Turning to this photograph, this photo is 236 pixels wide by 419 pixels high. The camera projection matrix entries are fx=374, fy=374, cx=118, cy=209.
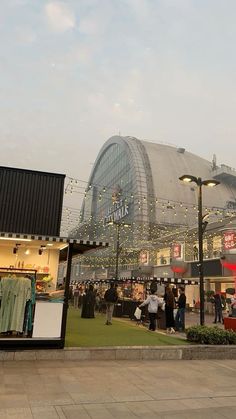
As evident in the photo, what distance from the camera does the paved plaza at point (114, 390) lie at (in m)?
5.07

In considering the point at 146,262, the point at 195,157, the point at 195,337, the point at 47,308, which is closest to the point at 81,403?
the point at 47,308

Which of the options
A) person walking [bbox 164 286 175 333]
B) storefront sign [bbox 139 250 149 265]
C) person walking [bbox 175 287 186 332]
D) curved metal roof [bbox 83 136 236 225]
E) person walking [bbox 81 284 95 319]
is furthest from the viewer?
curved metal roof [bbox 83 136 236 225]

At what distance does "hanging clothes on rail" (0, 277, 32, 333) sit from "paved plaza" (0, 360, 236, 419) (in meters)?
1.20

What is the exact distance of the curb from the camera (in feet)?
27.6

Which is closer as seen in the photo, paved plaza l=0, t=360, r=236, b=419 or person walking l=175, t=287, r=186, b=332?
paved plaza l=0, t=360, r=236, b=419

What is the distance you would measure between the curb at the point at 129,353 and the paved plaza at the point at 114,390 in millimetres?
292

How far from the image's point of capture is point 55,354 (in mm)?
8492

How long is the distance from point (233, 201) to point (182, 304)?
69.4 metres

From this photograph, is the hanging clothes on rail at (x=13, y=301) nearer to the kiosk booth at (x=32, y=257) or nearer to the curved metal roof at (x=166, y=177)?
the kiosk booth at (x=32, y=257)

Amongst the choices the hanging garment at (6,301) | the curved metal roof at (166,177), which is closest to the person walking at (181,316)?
the hanging garment at (6,301)

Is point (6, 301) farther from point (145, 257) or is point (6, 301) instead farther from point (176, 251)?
point (145, 257)

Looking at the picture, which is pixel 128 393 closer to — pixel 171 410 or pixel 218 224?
pixel 171 410

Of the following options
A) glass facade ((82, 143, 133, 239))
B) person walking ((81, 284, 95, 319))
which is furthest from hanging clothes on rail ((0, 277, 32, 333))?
glass facade ((82, 143, 133, 239))

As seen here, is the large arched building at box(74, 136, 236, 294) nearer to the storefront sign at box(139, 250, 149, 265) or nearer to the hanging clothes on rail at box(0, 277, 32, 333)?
the storefront sign at box(139, 250, 149, 265)
